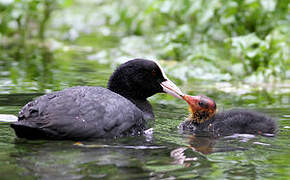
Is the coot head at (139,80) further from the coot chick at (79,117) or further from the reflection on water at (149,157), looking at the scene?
the reflection on water at (149,157)

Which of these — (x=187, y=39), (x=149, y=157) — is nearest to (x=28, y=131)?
(x=149, y=157)

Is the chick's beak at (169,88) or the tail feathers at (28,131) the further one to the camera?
the chick's beak at (169,88)

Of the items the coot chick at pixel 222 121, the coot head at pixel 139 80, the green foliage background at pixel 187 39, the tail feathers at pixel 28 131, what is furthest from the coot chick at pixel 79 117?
the green foliage background at pixel 187 39

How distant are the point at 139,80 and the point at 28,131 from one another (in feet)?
7.35

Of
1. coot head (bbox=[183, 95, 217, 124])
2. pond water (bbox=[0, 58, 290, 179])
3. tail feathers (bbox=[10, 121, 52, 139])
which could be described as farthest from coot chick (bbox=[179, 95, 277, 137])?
tail feathers (bbox=[10, 121, 52, 139])

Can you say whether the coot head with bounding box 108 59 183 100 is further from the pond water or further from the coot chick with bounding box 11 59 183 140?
the coot chick with bounding box 11 59 183 140

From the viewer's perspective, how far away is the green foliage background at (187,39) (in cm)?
1003

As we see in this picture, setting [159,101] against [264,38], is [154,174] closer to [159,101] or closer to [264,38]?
[159,101]

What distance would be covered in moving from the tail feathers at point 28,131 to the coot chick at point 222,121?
1.87 m

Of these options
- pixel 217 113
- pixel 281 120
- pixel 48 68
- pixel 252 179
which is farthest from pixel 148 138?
pixel 48 68

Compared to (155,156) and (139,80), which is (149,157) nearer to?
(155,156)

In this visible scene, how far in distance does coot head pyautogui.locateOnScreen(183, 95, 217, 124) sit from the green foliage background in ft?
11.1

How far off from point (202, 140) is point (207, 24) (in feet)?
20.3

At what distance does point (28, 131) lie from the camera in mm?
5309
